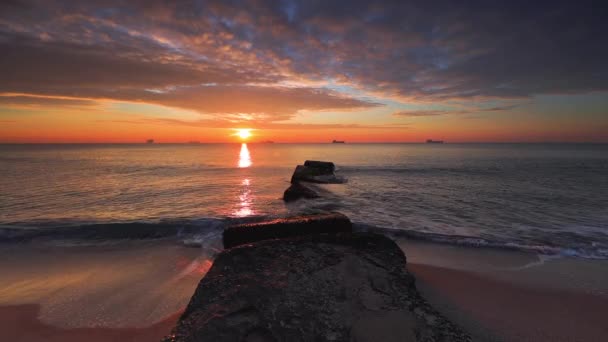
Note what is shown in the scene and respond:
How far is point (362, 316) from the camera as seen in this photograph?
9.63 ft

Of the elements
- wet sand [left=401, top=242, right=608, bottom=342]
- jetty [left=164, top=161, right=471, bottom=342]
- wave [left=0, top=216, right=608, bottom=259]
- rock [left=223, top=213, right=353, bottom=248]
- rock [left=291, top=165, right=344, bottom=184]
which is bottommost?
wave [left=0, top=216, right=608, bottom=259]

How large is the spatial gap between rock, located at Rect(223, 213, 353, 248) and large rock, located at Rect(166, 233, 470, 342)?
2.64 feet

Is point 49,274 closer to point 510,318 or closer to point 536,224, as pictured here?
point 510,318

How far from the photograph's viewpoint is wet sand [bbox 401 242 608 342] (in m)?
3.44

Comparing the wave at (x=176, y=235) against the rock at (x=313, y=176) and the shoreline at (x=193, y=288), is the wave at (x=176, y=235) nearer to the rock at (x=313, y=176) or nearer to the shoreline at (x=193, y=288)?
the shoreline at (x=193, y=288)

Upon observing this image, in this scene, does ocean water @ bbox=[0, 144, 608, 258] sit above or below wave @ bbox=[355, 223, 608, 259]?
below

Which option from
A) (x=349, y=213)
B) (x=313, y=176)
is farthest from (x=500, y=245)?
(x=313, y=176)

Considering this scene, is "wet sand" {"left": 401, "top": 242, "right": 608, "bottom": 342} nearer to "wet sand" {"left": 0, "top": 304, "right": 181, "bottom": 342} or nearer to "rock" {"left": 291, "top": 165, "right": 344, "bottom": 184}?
"wet sand" {"left": 0, "top": 304, "right": 181, "bottom": 342}

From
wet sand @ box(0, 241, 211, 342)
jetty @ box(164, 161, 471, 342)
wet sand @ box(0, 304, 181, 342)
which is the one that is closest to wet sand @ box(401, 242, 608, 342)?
jetty @ box(164, 161, 471, 342)

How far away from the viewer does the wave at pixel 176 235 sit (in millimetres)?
6500

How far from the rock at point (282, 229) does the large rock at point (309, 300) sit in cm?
81

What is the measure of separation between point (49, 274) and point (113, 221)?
4129mm

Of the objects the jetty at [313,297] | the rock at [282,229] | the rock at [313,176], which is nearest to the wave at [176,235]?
the rock at [282,229]

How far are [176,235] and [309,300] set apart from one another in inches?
244
